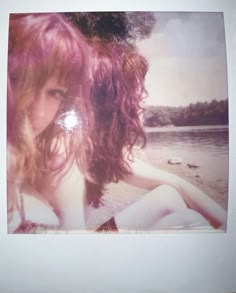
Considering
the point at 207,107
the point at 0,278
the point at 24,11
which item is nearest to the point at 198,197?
the point at 207,107

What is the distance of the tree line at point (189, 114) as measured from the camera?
94cm

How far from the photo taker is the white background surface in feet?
3.03

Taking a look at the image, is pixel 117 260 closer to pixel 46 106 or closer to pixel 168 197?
pixel 168 197

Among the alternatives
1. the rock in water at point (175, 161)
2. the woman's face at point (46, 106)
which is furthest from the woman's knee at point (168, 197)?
the woman's face at point (46, 106)

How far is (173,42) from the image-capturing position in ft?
3.10

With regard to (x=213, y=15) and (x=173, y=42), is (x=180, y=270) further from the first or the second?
(x=213, y=15)

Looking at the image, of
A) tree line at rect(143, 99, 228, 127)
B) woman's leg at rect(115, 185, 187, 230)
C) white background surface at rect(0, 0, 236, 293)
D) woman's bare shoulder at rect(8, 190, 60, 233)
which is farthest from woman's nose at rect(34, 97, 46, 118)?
woman's leg at rect(115, 185, 187, 230)

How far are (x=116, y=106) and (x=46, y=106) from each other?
30cm

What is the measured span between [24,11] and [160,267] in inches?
49.0

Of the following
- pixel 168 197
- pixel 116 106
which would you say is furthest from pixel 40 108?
pixel 168 197

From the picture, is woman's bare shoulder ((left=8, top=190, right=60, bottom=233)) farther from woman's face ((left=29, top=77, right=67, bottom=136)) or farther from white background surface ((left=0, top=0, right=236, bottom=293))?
woman's face ((left=29, top=77, right=67, bottom=136))

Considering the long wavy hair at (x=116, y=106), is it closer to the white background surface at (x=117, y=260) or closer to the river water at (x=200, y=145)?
the river water at (x=200, y=145)

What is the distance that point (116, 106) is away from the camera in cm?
94

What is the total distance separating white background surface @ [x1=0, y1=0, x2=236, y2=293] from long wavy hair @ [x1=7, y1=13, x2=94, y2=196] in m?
0.05
